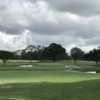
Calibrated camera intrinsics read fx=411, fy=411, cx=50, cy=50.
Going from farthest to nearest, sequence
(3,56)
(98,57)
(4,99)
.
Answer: (98,57), (3,56), (4,99)

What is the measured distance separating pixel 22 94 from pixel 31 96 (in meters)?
1.82

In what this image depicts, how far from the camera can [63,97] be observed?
3472 centimetres

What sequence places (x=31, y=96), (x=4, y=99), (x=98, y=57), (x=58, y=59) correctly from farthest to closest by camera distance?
(x=58, y=59) → (x=98, y=57) → (x=31, y=96) → (x=4, y=99)

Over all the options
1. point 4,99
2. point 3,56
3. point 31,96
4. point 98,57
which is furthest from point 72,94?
point 98,57

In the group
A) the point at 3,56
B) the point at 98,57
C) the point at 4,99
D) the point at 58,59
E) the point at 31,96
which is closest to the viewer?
the point at 4,99

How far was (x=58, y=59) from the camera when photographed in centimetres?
19662

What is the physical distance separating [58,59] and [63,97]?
162m

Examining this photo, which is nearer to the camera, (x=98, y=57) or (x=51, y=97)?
(x=51, y=97)

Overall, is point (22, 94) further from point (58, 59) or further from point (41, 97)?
point (58, 59)

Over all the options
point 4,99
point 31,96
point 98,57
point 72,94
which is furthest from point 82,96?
point 98,57

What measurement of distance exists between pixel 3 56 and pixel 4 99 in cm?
13962

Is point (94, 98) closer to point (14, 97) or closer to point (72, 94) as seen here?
point (72, 94)

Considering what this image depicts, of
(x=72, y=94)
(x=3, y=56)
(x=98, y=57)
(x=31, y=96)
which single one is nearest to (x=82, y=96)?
(x=72, y=94)

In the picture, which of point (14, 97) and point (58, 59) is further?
point (58, 59)
